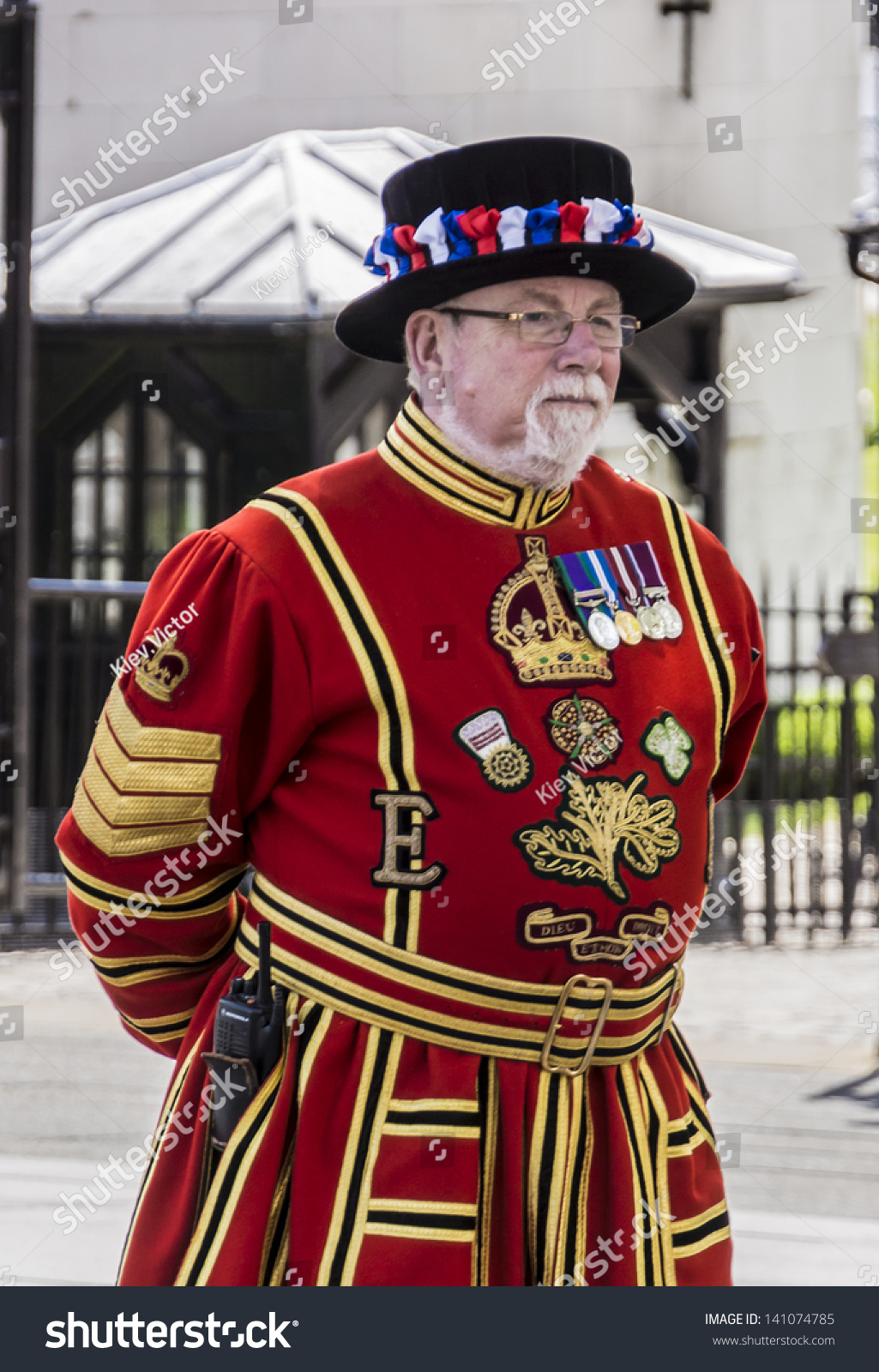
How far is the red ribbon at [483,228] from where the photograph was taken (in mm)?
1895

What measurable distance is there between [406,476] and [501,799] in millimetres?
454

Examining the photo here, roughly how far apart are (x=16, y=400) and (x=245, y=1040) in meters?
3.58

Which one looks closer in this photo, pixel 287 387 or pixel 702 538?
pixel 702 538

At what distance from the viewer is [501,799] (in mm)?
1784

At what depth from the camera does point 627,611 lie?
1.95 m

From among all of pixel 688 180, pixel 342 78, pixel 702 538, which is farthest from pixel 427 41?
pixel 702 538

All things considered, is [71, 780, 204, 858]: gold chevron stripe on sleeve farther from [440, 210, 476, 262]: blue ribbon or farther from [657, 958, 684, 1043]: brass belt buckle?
[440, 210, 476, 262]: blue ribbon

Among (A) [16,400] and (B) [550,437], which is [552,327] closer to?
(B) [550,437]

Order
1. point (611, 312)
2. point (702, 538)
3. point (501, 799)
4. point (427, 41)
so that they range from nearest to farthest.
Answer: point (501, 799) → point (611, 312) → point (702, 538) → point (427, 41)

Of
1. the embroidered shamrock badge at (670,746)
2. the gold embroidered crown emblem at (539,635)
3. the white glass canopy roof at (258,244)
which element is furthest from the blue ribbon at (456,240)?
→ the white glass canopy roof at (258,244)

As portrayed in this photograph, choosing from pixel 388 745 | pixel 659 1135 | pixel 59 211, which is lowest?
pixel 659 1135

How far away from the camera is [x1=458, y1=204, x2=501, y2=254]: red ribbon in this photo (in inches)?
74.6

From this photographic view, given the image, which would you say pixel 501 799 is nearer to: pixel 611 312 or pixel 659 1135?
pixel 659 1135

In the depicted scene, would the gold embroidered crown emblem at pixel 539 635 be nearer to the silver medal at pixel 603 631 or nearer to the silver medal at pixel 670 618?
the silver medal at pixel 603 631
